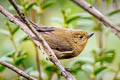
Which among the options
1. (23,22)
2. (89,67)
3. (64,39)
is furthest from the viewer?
(64,39)

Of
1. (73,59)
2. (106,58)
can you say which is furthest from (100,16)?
(73,59)

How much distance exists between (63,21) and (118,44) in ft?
6.44

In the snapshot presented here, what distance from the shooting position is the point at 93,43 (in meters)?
4.63

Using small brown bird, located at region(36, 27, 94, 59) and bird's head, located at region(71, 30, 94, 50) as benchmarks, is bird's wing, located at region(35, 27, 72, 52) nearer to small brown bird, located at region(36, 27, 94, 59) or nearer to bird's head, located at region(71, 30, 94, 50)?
small brown bird, located at region(36, 27, 94, 59)

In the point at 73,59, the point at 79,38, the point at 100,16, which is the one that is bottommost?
the point at 73,59

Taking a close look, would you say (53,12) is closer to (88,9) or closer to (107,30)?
(107,30)

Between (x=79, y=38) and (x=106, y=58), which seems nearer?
(x=106, y=58)

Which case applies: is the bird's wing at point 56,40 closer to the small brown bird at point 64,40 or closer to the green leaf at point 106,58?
the small brown bird at point 64,40

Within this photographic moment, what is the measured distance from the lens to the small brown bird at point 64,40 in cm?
288

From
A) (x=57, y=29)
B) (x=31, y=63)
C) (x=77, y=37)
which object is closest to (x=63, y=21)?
(x=57, y=29)

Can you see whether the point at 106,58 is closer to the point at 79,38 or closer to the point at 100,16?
the point at 100,16

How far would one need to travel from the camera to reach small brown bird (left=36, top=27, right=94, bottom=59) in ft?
9.43

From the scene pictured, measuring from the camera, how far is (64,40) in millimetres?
3113

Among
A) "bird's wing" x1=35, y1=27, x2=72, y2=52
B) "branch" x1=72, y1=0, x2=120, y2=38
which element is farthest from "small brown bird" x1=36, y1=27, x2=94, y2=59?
"branch" x1=72, y1=0, x2=120, y2=38
